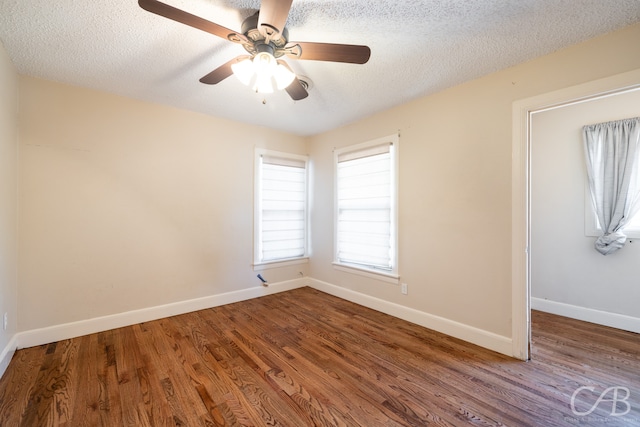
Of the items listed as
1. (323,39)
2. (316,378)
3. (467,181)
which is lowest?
(316,378)

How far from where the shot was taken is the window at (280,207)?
3.90 metres

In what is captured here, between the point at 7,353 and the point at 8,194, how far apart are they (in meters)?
1.27

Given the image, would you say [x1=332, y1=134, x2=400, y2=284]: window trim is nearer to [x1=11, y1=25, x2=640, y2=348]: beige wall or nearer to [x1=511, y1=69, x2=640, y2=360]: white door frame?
[x1=11, y1=25, x2=640, y2=348]: beige wall

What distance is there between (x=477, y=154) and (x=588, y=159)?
164cm

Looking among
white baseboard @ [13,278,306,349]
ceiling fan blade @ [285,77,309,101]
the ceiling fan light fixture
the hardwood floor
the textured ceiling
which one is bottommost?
the hardwood floor

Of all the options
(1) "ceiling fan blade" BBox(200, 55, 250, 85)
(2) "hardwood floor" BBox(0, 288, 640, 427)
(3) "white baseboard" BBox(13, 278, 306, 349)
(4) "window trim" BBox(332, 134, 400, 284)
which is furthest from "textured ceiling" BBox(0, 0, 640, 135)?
(2) "hardwood floor" BBox(0, 288, 640, 427)

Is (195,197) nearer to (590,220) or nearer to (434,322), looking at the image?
(434,322)

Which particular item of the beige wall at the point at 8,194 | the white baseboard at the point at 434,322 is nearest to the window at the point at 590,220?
the white baseboard at the point at 434,322

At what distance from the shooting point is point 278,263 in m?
4.07

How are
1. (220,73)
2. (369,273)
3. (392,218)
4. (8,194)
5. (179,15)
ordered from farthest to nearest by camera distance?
(369,273) < (392,218) < (8,194) < (220,73) < (179,15)

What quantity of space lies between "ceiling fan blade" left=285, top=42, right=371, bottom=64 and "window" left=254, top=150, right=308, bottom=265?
232 centimetres

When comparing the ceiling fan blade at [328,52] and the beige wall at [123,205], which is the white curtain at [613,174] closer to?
the ceiling fan blade at [328,52]

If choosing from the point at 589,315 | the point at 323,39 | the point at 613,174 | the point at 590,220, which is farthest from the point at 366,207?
the point at 589,315

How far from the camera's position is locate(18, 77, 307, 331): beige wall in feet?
8.18
